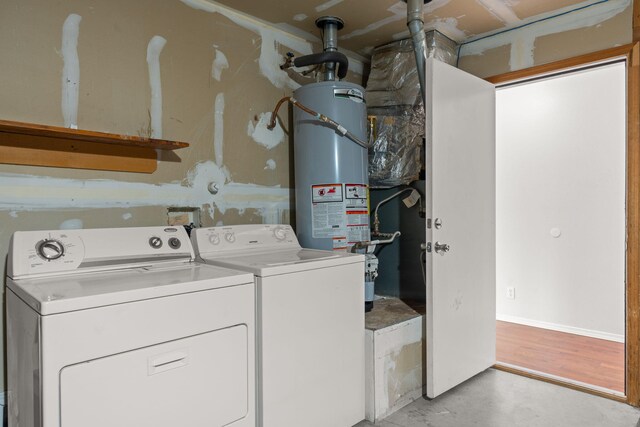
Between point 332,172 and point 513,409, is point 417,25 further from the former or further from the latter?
point 513,409

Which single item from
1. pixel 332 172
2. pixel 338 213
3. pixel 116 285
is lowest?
pixel 116 285

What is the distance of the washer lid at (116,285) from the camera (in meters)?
1.16

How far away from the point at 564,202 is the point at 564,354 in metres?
1.34

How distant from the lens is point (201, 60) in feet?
7.10

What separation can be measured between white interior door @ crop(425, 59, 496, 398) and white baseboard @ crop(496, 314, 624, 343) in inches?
53.7

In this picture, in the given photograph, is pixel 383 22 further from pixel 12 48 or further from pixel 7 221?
pixel 7 221

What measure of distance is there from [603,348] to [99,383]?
3497 millimetres

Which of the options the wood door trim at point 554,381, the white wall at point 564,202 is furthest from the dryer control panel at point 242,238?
the white wall at point 564,202

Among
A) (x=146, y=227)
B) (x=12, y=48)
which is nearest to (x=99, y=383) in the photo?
(x=146, y=227)

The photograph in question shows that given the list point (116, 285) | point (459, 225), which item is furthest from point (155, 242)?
point (459, 225)

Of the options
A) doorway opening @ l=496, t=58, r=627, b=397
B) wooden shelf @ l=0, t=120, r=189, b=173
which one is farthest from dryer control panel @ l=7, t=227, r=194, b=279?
doorway opening @ l=496, t=58, r=627, b=397

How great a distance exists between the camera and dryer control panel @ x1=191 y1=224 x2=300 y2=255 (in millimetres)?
1944

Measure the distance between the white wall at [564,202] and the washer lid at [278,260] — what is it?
2546 mm

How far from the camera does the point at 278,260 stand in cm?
181
